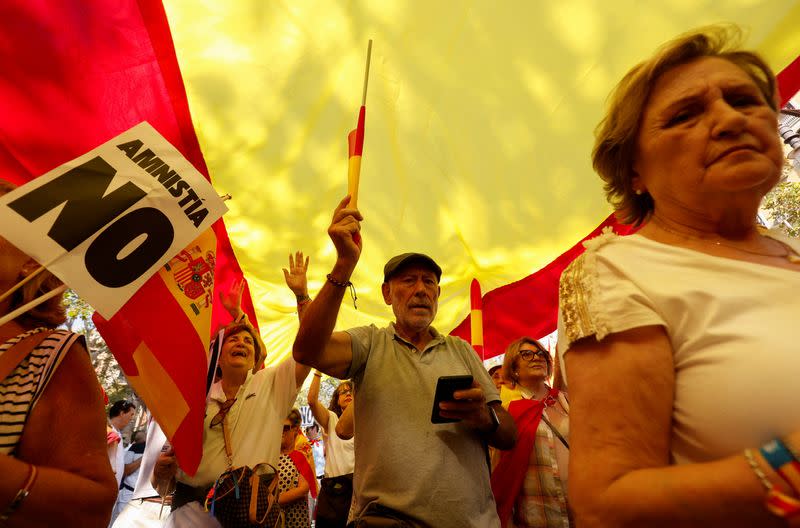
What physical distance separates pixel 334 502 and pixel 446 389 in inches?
96.0

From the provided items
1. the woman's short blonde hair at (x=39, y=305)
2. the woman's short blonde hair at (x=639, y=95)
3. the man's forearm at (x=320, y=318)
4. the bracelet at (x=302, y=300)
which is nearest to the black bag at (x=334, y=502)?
the bracelet at (x=302, y=300)

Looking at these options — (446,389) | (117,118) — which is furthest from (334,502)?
(117,118)

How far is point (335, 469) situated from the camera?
12.3 feet

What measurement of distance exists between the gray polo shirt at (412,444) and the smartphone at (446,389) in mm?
88

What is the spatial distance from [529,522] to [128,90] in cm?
315

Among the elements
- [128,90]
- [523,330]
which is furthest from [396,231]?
[128,90]

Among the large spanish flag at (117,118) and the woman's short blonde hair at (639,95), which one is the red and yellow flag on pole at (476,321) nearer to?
the large spanish flag at (117,118)

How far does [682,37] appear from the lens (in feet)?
3.29

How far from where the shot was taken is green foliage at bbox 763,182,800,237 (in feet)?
35.4

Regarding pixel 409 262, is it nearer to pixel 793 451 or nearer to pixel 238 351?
pixel 238 351

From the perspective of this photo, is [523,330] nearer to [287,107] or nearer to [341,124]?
[341,124]

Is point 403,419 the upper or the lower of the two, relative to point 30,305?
lower

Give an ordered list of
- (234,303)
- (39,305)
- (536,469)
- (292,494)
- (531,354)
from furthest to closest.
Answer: (234,303)
(531,354)
(292,494)
(536,469)
(39,305)

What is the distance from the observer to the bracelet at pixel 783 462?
480mm
